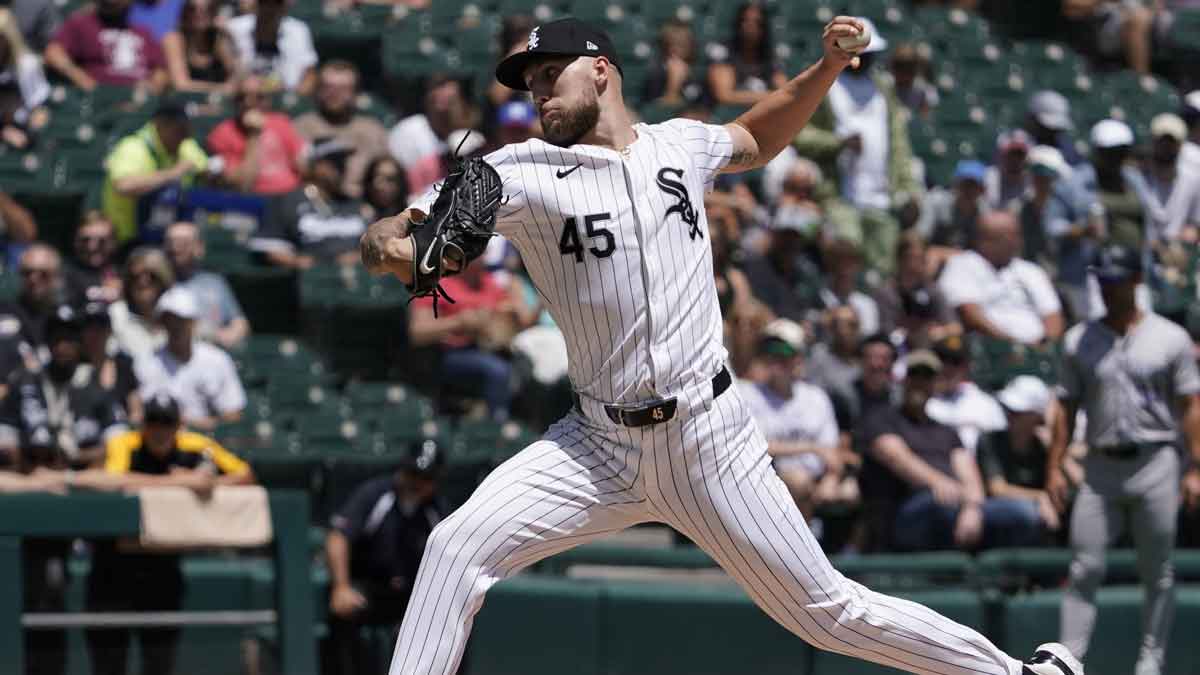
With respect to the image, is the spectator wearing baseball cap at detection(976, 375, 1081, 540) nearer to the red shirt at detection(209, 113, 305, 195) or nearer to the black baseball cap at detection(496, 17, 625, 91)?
the red shirt at detection(209, 113, 305, 195)

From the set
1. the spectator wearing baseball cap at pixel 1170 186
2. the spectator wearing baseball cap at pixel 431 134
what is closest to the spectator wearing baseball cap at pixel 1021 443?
the spectator wearing baseball cap at pixel 1170 186

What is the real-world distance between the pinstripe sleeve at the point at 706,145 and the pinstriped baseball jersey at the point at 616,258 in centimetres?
10

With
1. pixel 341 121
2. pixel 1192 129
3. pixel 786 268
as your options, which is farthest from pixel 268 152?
pixel 1192 129

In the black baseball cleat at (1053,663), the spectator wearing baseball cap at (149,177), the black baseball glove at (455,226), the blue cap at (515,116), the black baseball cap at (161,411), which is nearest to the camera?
the black baseball glove at (455,226)

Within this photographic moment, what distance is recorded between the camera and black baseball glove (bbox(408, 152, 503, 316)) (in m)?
4.25

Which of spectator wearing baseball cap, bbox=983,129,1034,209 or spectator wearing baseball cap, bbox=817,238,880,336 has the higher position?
A: spectator wearing baseball cap, bbox=983,129,1034,209

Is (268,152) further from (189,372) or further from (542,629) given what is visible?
(542,629)

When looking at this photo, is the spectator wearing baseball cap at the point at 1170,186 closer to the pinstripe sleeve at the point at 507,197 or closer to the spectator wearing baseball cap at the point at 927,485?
the spectator wearing baseball cap at the point at 927,485

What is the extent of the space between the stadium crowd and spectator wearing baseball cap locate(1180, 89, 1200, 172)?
0.02 meters

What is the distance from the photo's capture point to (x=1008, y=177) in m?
11.9

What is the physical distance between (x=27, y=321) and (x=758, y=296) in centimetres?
379

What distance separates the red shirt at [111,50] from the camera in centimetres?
1139

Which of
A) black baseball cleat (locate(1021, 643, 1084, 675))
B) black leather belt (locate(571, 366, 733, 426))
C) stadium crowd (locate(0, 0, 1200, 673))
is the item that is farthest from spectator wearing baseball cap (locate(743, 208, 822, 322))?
black leather belt (locate(571, 366, 733, 426))

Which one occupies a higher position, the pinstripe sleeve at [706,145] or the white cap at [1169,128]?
the pinstripe sleeve at [706,145]
